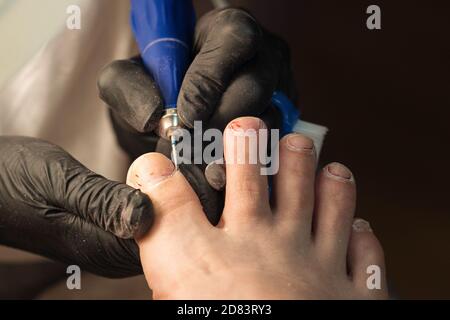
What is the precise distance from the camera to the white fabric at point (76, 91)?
0.84 m

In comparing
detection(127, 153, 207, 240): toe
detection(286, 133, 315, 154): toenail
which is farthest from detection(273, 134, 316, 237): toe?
detection(127, 153, 207, 240): toe

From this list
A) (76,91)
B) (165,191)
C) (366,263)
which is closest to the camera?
(165,191)

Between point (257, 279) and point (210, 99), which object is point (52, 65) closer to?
point (210, 99)

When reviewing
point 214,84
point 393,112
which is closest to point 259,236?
point 214,84

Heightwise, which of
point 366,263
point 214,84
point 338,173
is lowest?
point 366,263

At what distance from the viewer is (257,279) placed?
20.9 inches

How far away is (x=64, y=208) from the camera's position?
1.94ft

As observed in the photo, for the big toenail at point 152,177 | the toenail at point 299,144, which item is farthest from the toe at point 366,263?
the big toenail at point 152,177

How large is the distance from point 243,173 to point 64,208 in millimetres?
207

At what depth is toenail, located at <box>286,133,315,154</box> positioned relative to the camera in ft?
2.06

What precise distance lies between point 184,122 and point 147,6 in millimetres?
187

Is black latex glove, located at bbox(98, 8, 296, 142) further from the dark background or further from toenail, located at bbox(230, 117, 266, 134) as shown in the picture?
the dark background

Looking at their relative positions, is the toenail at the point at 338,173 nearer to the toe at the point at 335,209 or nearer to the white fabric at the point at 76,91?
the toe at the point at 335,209

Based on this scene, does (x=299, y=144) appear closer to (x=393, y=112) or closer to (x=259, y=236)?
A: (x=259, y=236)
